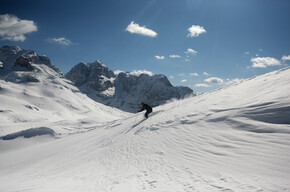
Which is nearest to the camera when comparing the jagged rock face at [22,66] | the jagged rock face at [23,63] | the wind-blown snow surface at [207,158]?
the wind-blown snow surface at [207,158]

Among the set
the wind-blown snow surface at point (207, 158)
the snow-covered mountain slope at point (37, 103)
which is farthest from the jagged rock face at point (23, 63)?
the wind-blown snow surface at point (207, 158)

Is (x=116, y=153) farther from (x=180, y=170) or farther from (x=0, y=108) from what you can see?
(x=0, y=108)

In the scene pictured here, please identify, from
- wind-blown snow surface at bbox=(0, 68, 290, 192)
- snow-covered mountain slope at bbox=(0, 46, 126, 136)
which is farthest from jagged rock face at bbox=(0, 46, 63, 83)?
wind-blown snow surface at bbox=(0, 68, 290, 192)

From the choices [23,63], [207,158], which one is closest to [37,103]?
[23,63]

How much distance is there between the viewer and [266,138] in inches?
250

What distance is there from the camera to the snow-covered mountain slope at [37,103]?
41.7m

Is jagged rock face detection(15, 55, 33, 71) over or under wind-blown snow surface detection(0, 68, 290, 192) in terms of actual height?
over

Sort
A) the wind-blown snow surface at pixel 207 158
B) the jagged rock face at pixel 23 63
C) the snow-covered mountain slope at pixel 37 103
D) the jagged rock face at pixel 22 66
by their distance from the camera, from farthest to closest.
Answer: the jagged rock face at pixel 23 63 → the jagged rock face at pixel 22 66 → the snow-covered mountain slope at pixel 37 103 → the wind-blown snow surface at pixel 207 158

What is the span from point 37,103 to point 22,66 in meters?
100

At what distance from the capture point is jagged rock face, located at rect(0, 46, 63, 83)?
443ft

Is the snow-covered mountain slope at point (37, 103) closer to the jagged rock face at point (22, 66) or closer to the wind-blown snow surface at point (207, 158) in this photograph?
the jagged rock face at point (22, 66)

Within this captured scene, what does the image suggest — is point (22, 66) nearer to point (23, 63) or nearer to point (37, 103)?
point (23, 63)

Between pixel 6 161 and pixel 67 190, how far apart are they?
579 inches

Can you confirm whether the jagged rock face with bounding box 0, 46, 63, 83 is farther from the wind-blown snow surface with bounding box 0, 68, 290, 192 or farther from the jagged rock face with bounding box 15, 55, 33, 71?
the wind-blown snow surface with bounding box 0, 68, 290, 192
